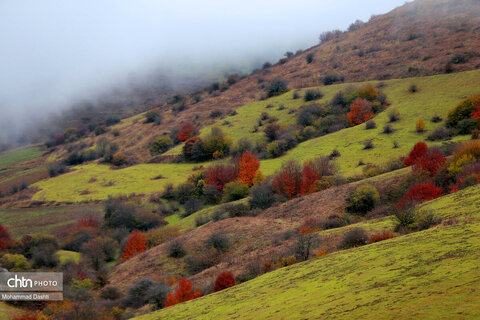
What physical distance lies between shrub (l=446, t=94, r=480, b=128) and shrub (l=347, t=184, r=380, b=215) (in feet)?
75.2

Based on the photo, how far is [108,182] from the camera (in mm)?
68625

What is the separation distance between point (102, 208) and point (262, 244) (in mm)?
39615

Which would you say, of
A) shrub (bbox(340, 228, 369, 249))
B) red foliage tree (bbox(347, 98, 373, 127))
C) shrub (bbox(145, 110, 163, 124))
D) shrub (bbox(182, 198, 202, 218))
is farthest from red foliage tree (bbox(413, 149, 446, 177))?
shrub (bbox(145, 110, 163, 124))

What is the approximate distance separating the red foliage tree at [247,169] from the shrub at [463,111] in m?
25.9

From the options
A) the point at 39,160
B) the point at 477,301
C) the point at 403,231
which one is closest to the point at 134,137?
the point at 39,160

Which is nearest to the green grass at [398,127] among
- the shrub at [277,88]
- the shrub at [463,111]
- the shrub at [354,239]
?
the shrub at [463,111]

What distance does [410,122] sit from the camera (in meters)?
49.3

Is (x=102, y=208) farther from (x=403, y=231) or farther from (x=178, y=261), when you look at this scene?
(x=403, y=231)

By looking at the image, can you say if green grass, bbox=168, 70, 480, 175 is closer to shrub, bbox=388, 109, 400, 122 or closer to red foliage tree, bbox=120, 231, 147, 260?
shrub, bbox=388, 109, 400, 122

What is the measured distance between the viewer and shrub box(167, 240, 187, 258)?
30.4m

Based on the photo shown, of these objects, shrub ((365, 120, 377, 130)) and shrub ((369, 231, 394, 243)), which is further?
shrub ((365, 120, 377, 130))

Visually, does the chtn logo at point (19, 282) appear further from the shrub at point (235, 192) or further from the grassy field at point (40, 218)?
the grassy field at point (40, 218)

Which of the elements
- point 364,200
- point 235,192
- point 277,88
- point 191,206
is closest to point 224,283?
point 364,200

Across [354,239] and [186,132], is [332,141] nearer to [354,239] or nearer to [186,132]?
[354,239]
